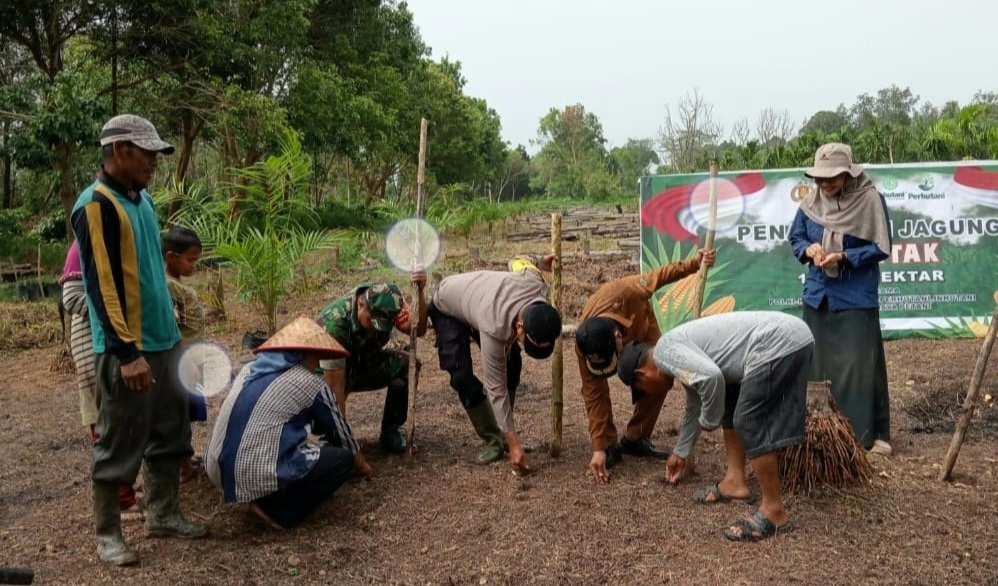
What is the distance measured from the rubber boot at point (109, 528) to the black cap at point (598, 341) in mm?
1874

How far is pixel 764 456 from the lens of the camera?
2955mm

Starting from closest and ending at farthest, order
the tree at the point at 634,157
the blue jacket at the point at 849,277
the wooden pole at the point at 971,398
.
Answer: the wooden pole at the point at 971,398
the blue jacket at the point at 849,277
the tree at the point at 634,157

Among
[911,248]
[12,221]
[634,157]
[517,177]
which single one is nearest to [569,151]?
[517,177]

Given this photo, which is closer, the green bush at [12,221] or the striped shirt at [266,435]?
the striped shirt at [266,435]

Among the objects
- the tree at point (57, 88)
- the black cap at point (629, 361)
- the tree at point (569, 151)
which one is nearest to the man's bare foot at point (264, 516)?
the black cap at point (629, 361)

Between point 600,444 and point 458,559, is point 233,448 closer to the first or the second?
point 458,559

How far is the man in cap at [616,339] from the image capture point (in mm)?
3488

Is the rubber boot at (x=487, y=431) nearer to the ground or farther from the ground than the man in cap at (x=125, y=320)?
nearer to the ground

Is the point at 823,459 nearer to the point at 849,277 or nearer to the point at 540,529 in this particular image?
the point at 849,277

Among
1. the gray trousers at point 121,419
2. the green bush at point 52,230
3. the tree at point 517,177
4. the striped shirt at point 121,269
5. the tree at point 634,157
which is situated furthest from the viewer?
the tree at point 634,157

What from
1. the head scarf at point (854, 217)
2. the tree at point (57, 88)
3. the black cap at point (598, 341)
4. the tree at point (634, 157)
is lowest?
the black cap at point (598, 341)

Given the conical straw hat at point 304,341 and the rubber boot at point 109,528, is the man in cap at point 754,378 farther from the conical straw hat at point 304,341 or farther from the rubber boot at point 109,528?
the rubber boot at point 109,528

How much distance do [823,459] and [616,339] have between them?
101cm

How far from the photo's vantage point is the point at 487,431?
4.06 metres
